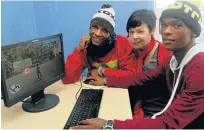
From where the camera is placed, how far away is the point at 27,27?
2.10 metres

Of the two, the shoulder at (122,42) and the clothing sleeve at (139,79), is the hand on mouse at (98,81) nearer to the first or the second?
the clothing sleeve at (139,79)

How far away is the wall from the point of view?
209cm

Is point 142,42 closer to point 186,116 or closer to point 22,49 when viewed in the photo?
point 186,116

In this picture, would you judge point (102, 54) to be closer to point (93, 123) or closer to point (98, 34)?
point (98, 34)

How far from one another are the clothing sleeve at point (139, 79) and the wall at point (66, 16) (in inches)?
32.0

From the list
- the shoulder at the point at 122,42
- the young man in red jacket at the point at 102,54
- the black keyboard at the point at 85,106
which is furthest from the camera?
the shoulder at the point at 122,42

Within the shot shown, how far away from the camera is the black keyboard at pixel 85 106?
1071mm

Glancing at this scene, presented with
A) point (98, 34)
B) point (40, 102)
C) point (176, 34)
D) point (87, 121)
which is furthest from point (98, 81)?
point (176, 34)

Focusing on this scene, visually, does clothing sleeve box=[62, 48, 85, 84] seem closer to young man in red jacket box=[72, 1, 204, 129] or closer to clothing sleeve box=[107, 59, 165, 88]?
clothing sleeve box=[107, 59, 165, 88]

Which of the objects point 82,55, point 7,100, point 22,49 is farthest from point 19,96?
point 82,55

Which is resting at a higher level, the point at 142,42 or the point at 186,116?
the point at 142,42

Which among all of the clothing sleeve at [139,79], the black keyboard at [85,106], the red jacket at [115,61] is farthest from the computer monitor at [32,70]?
the clothing sleeve at [139,79]

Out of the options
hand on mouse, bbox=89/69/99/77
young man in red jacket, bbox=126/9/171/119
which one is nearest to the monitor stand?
hand on mouse, bbox=89/69/99/77

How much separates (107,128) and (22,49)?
56 cm
